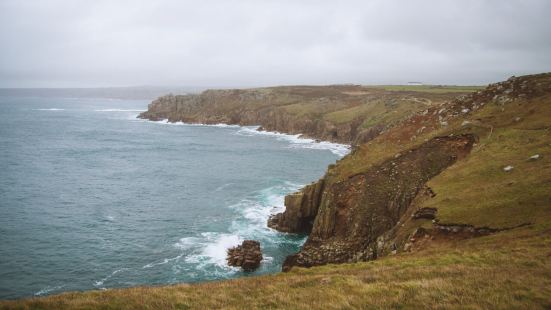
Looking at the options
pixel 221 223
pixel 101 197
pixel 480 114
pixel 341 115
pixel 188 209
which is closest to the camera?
pixel 480 114

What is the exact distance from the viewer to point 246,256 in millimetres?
41719

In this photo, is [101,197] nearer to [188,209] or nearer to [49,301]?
[188,209]

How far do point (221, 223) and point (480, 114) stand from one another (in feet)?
119

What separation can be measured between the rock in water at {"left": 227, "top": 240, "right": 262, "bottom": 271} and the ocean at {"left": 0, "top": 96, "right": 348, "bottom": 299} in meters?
1.01

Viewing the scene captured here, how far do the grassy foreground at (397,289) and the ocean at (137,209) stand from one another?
20442 mm

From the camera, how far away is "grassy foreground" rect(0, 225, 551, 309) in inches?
606

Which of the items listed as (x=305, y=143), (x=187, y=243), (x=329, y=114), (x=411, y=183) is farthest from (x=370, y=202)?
(x=329, y=114)

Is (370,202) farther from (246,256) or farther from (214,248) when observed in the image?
(214,248)

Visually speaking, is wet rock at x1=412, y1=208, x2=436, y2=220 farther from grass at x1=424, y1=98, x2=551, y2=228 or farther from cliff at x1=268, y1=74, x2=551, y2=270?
grass at x1=424, y1=98, x2=551, y2=228

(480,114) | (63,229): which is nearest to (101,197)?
(63,229)

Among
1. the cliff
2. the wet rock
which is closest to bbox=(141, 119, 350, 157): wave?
the cliff

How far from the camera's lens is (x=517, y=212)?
2639 centimetres

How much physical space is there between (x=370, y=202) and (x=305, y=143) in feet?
297

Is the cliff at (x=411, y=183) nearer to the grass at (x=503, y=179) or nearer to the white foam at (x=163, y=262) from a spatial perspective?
the grass at (x=503, y=179)
